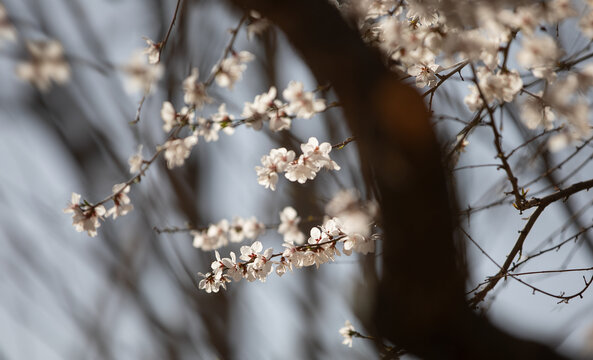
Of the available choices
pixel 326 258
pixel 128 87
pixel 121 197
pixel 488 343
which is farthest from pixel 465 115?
pixel 121 197

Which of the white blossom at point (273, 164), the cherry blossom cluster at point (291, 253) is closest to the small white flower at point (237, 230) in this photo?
the cherry blossom cluster at point (291, 253)

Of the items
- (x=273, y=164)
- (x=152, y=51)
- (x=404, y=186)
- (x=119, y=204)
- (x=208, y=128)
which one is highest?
(x=152, y=51)

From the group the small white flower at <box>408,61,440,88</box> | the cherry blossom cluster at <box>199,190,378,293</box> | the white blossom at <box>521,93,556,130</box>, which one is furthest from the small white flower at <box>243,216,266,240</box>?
the white blossom at <box>521,93,556,130</box>

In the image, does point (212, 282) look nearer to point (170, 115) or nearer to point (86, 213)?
point (86, 213)

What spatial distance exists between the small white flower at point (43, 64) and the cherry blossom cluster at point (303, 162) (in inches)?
25.8

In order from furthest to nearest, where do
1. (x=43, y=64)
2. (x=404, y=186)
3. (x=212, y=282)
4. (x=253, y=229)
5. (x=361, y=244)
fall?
(x=253, y=229) < (x=212, y=282) < (x=361, y=244) < (x=43, y=64) < (x=404, y=186)

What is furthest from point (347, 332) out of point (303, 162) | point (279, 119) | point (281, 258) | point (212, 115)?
point (212, 115)

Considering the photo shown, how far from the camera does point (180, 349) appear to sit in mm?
1570

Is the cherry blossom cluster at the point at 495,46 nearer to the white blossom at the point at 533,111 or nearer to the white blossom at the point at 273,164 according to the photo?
the white blossom at the point at 533,111

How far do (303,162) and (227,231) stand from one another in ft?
2.03

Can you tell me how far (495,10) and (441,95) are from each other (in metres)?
0.93

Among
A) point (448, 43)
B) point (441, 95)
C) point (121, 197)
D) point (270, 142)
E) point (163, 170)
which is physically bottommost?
point (121, 197)

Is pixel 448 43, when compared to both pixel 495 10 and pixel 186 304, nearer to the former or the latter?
pixel 495 10

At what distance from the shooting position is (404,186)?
0.90 meters
